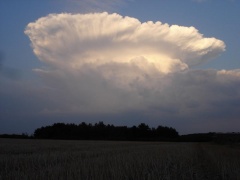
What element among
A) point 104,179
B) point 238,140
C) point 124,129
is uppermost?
point 124,129


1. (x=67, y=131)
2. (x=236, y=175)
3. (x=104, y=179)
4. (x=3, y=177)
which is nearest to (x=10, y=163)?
(x=3, y=177)

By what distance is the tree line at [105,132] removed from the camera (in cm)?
9988

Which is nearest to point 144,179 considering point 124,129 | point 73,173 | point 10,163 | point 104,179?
point 104,179

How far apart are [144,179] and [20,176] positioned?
9.97ft

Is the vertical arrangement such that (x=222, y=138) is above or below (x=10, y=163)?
above

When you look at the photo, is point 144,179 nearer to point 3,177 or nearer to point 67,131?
point 3,177

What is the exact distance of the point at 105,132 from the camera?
109 meters

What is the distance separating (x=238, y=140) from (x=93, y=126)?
198 feet

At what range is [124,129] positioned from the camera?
111m

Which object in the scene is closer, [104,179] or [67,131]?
[104,179]

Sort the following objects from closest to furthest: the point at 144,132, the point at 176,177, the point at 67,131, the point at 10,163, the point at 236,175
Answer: the point at 176,177 < the point at 236,175 < the point at 10,163 < the point at 67,131 < the point at 144,132

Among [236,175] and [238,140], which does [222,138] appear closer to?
[238,140]

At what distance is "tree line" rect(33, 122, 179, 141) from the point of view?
328 feet

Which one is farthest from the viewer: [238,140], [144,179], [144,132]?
[144,132]
